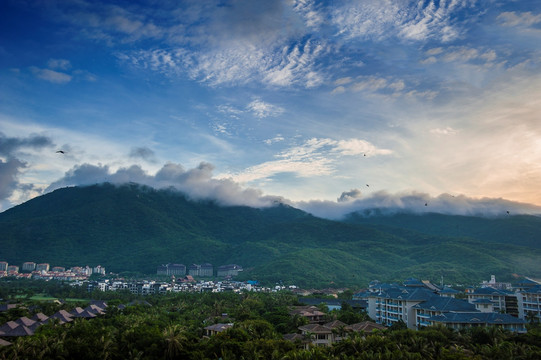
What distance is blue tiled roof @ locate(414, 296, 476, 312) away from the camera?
167 ft

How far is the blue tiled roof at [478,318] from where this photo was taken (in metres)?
46.8

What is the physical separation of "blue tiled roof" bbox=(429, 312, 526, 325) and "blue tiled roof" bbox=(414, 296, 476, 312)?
1739 millimetres

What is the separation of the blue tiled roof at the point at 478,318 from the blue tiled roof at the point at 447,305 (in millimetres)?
1739

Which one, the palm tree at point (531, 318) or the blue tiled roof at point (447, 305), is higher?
the blue tiled roof at point (447, 305)

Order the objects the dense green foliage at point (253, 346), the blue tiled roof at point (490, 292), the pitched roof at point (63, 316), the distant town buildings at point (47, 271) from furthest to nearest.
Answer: the distant town buildings at point (47, 271), the blue tiled roof at point (490, 292), the pitched roof at point (63, 316), the dense green foliage at point (253, 346)

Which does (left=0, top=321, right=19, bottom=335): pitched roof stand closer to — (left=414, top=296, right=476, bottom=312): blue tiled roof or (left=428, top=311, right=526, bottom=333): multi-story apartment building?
(left=428, top=311, right=526, bottom=333): multi-story apartment building

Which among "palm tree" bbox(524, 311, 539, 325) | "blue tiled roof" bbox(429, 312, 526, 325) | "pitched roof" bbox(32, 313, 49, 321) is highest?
"blue tiled roof" bbox(429, 312, 526, 325)

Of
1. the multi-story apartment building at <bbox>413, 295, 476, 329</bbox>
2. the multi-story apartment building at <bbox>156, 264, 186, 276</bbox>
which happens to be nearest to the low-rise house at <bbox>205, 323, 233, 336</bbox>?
the multi-story apartment building at <bbox>413, 295, 476, 329</bbox>

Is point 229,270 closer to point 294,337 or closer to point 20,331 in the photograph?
point 20,331

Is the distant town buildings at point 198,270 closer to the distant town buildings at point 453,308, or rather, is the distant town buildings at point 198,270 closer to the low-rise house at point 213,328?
the distant town buildings at point 453,308

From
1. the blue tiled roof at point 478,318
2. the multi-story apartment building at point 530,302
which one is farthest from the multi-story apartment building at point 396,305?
the multi-story apartment building at point 530,302

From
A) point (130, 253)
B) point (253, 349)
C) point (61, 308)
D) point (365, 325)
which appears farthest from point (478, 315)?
point (130, 253)

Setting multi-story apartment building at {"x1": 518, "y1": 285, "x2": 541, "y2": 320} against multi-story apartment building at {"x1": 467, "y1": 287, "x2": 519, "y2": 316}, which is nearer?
multi-story apartment building at {"x1": 518, "y1": 285, "x2": 541, "y2": 320}

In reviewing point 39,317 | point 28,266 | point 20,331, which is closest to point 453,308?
point 20,331
